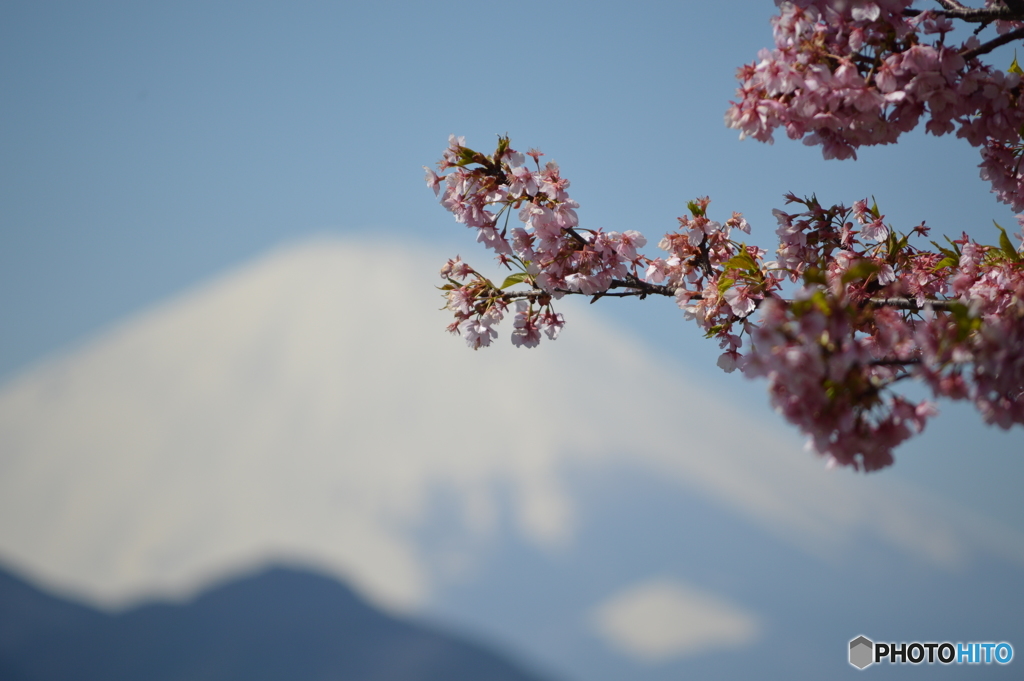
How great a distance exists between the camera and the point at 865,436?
1.11m

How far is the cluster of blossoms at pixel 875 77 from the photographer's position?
147cm

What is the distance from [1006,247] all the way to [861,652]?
2287 mm

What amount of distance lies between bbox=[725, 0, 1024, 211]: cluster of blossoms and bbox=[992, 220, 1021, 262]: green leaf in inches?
8.6

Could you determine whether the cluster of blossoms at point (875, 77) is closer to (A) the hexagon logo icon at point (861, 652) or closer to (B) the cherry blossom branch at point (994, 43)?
(B) the cherry blossom branch at point (994, 43)

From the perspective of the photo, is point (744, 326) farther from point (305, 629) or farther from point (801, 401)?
point (305, 629)

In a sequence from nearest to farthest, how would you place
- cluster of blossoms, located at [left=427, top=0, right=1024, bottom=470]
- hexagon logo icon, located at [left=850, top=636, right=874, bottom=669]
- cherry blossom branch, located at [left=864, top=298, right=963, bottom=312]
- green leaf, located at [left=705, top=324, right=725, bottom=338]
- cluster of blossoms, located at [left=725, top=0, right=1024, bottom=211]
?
1. cluster of blossoms, located at [left=427, top=0, right=1024, bottom=470]
2. cluster of blossoms, located at [left=725, top=0, right=1024, bottom=211]
3. cherry blossom branch, located at [left=864, top=298, right=963, bottom=312]
4. green leaf, located at [left=705, top=324, right=725, bottom=338]
5. hexagon logo icon, located at [left=850, top=636, right=874, bottom=669]

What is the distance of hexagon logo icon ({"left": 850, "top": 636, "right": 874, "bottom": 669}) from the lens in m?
3.13

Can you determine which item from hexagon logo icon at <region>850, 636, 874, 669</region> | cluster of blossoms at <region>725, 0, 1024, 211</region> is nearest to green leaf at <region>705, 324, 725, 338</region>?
cluster of blossoms at <region>725, 0, 1024, 211</region>

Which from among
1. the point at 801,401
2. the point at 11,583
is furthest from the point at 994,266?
the point at 11,583

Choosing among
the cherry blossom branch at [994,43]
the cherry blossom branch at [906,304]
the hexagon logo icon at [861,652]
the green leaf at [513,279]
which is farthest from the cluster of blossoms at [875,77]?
the hexagon logo icon at [861,652]

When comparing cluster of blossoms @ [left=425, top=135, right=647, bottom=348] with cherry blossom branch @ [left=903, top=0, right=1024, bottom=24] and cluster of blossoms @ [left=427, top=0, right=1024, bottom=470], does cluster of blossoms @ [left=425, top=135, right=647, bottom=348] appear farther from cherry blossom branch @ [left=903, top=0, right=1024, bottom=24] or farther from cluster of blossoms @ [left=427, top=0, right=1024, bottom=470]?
cherry blossom branch @ [left=903, top=0, right=1024, bottom=24]

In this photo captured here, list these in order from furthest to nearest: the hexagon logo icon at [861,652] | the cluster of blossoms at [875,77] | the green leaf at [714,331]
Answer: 1. the hexagon logo icon at [861,652]
2. the green leaf at [714,331]
3. the cluster of blossoms at [875,77]

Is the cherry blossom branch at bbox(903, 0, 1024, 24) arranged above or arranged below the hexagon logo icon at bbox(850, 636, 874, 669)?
above

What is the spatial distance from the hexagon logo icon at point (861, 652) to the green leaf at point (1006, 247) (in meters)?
2.17
